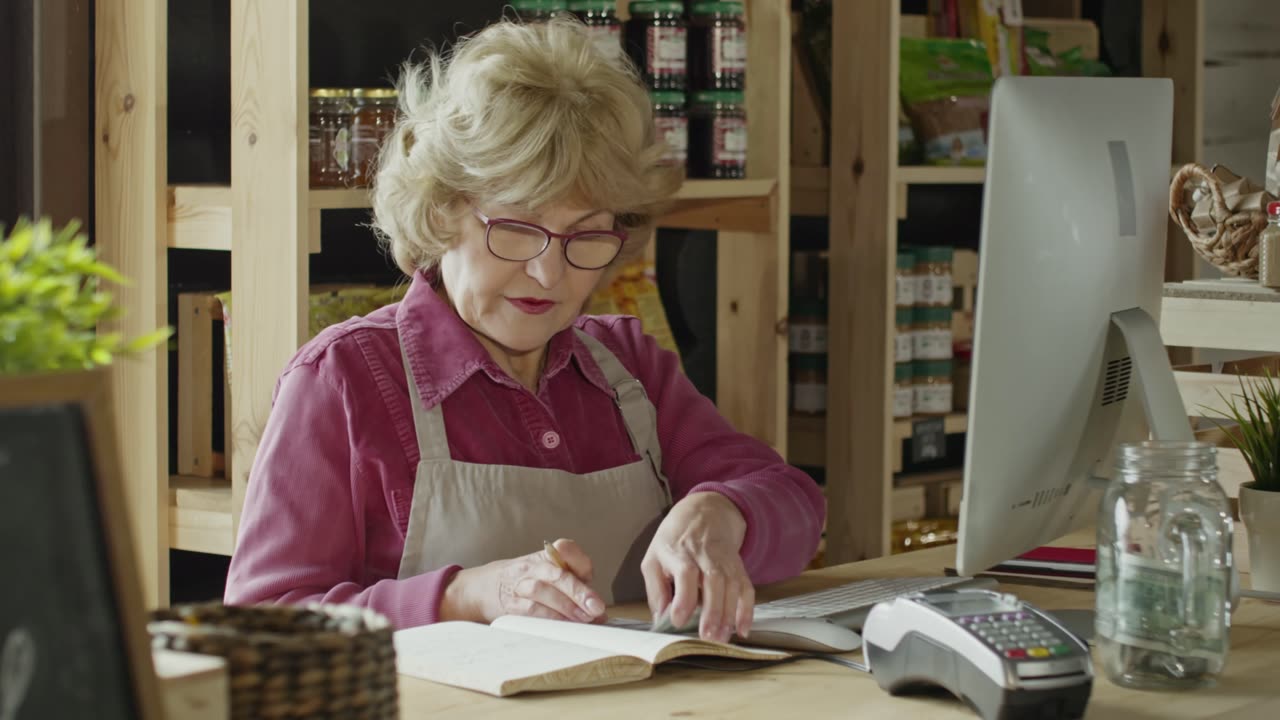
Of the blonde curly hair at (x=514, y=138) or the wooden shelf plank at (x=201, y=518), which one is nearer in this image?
the blonde curly hair at (x=514, y=138)

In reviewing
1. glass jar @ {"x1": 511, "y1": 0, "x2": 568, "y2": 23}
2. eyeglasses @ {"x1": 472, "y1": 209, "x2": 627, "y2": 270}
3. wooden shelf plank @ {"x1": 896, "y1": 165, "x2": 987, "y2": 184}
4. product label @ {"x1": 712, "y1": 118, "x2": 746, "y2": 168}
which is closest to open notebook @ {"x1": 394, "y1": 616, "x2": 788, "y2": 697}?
eyeglasses @ {"x1": 472, "y1": 209, "x2": 627, "y2": 270}

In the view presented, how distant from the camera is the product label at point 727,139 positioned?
283 cm

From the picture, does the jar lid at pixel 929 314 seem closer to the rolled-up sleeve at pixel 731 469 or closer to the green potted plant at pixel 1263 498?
the rolled-up sleeve at pixel 731 469

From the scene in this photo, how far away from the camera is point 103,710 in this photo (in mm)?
691

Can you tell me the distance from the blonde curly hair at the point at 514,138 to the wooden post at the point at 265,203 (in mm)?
236

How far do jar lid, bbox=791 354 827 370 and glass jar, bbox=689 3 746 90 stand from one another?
0.71 meters

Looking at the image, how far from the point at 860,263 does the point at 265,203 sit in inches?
55.9

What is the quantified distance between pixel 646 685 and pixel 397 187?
87cm

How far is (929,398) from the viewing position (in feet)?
11.2

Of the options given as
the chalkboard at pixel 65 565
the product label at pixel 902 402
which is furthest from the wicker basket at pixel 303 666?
the product label at pixel 902 402

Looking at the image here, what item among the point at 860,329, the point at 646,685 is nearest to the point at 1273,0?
the point at 860,329

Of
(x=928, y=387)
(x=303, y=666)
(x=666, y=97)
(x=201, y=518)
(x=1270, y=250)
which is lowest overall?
(x=201, y=518)

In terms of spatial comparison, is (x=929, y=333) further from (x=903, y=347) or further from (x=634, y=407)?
(x=634, y=407)

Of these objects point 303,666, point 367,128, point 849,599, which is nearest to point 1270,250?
point 849,599
